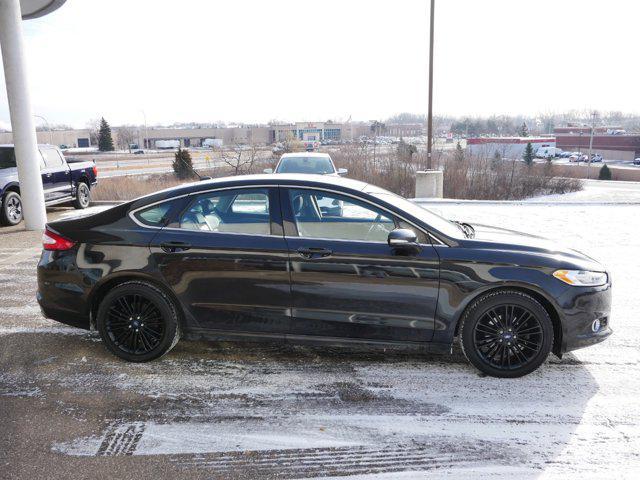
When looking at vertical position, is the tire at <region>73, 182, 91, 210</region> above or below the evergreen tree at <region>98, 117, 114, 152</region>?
below

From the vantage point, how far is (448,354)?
15.5 feet

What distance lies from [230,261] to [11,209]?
9.48 meters

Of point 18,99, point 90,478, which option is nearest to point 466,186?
point 18,99

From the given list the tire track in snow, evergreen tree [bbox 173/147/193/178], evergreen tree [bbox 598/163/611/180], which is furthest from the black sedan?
evergreen tree [bbox 598/163/611/180]

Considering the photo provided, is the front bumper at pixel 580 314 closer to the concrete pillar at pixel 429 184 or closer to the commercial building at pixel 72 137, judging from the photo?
the concrete pillar at pixel 429 184

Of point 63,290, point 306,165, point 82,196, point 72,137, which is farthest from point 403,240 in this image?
point 72,137

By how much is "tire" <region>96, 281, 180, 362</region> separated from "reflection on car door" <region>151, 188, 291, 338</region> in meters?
0.18

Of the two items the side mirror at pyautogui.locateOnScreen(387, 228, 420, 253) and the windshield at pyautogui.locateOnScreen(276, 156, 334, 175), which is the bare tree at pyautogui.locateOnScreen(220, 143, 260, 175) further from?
the side mirror at pyautogui.locateOnScreen(387, 228, 420, 253)

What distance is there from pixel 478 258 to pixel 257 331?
1.88 m

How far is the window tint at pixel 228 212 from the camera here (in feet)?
14.5

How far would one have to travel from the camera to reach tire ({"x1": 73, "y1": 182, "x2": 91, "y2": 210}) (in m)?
13.7

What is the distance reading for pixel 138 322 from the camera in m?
4.51

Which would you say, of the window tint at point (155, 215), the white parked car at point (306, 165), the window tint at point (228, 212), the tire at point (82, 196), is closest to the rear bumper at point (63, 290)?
the window tint at point (155, 215)

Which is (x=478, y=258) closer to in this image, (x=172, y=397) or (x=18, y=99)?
(x=172, y=397)
